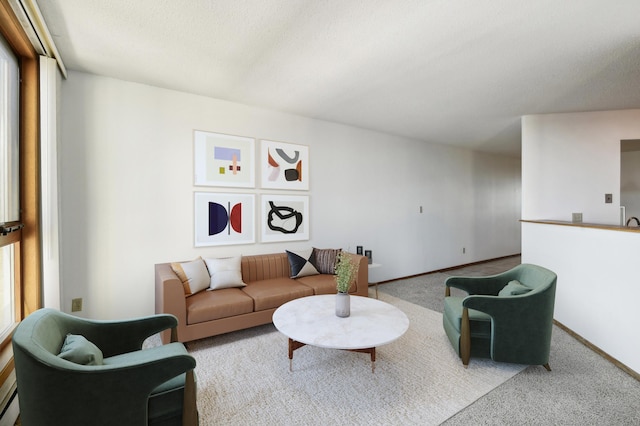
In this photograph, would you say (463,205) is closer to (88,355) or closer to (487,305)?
(487,305)

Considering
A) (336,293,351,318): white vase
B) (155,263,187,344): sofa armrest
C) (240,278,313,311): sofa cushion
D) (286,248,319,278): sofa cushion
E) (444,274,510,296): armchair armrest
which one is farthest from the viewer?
(286,248,319,278): sofa cushion

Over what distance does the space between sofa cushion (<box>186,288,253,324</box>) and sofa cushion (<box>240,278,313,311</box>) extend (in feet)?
0.30

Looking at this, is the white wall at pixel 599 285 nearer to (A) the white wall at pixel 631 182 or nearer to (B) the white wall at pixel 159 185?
(B) the white wall at pixel 159 185

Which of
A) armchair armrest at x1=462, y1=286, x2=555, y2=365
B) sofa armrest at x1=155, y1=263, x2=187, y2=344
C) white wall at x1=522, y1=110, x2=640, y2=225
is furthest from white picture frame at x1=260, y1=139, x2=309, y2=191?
white wall at x1=522, y1=110, x2=640, y2=225

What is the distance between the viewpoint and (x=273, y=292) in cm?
302

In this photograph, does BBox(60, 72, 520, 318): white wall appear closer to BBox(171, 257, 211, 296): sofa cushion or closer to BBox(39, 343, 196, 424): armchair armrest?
BBox(171, 257, 211, 296): sofa cushion

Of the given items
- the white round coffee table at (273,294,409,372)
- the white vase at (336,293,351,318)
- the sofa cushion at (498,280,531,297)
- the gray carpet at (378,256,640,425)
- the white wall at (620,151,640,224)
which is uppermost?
the white wall at (620,151,640,224)

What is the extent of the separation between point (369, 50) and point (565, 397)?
9.60ft

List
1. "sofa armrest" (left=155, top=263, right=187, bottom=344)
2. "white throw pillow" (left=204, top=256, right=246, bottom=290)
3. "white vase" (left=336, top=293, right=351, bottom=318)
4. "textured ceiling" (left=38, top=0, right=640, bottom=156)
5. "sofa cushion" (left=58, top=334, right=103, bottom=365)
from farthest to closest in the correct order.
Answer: "white throw pillow" (left=204, top=256, right=246, bottom=290), "sofa armrest" (left=155, top=263, right=187, bottom=344), "white vase" (left=336, top=293, right=351, bottom=318), "textured ceiling" (left=38, top=0, right=640, bottom=156), "sofa cushion" (left=58, top=334, right=103, bottom=365)

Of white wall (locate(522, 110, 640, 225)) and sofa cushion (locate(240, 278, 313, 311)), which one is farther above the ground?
white wall (locate(522, 110, 640, 225))

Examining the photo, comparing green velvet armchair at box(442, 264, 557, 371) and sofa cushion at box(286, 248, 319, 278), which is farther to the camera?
sofa cushion at box(286, 248, 319, 278)

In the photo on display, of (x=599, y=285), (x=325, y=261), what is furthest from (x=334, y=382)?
(x=599, y=285)

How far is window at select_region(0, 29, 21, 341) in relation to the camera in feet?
6.40

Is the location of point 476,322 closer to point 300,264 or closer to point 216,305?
point 300,264
